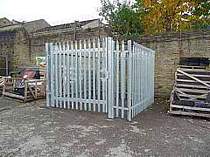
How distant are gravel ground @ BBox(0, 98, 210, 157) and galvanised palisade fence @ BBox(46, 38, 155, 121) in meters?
0.40

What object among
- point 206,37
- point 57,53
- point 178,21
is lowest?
point 57,53

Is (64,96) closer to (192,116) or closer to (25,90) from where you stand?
(25,90)

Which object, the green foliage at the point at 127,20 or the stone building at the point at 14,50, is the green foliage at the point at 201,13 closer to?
the green foliage at the point at 127,20

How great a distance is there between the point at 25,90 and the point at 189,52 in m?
6.47

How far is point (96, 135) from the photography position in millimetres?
5508

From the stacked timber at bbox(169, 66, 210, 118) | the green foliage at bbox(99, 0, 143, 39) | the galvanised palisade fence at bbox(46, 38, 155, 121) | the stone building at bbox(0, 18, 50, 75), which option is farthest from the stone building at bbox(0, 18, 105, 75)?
the stacked timber at bbox(169, 66, 210, 118)

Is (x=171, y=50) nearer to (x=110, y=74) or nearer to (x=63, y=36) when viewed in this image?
(x=110, y=74)

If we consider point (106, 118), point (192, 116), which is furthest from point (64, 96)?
point (192, 116)

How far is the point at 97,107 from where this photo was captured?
308 inches

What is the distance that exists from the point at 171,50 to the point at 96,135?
6.33 meters

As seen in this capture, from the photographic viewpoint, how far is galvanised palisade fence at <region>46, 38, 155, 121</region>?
275 inches

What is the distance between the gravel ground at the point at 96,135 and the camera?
4.57 metres

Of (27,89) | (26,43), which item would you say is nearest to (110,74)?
(27,89)

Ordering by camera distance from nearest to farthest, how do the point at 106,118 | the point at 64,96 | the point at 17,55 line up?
the point at 106,118 → the point at 64,96 → the point at 17,55
